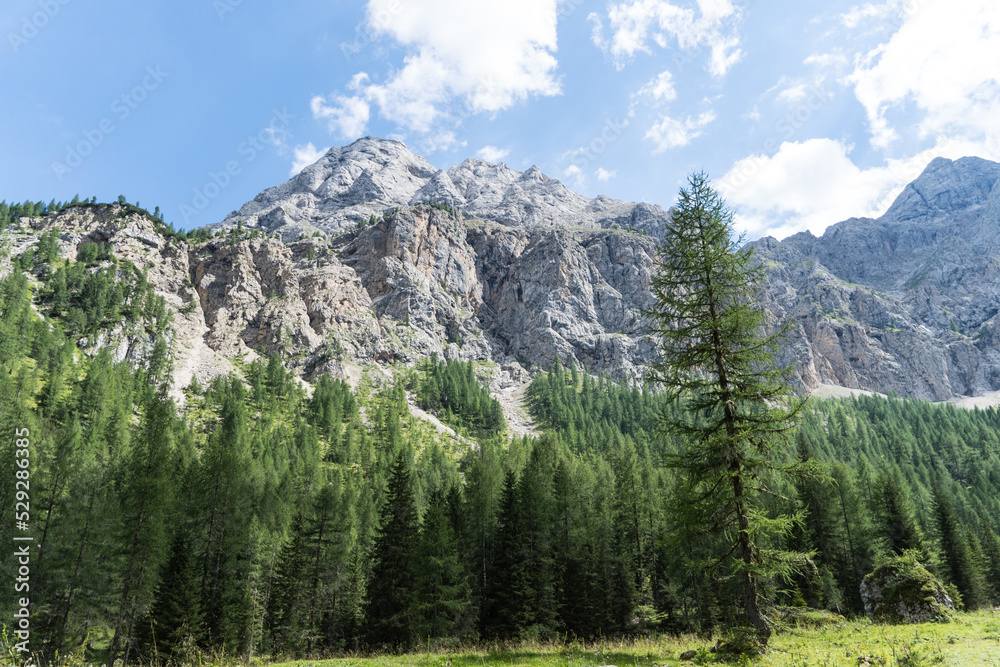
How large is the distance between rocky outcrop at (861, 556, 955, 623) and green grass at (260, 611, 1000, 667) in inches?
343

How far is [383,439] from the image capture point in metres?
110

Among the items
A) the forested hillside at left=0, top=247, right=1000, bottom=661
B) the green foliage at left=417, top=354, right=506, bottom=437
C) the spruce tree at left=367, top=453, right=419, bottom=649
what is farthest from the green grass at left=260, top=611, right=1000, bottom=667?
the green foliage at left=417, top=354, right=506, bottom=437

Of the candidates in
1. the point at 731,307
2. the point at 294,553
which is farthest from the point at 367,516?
the point at 731,307

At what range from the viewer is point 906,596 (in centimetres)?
2334

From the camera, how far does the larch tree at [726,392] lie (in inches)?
554

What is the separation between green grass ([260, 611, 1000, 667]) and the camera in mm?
10055

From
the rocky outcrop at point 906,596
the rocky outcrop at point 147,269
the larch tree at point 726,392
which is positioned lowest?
the rocky outcrop at point 906,596

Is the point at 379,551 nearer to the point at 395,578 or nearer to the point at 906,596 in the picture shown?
the point at 395,578

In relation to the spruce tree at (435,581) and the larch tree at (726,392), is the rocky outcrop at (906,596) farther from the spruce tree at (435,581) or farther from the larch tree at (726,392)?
the spruce tree at (435,581)

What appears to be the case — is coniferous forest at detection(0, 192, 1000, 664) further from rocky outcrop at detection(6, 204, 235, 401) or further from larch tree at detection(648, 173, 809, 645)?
rocky outcrop at detection(6, 204, 235, 401)

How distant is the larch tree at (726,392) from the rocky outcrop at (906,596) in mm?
14570

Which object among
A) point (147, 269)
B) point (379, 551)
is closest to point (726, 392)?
point (379, 551)

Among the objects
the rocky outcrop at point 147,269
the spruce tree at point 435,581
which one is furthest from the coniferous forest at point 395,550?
the rocky outcrop at point 147,269

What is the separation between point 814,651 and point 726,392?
6.84 metres
